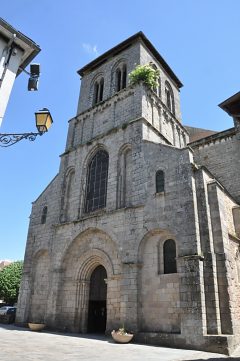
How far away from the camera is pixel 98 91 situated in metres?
22.2

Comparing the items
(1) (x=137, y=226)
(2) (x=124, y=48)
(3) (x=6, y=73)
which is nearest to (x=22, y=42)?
(3) (x=6, y=73)

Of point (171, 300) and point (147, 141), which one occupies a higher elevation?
point (147, 141)

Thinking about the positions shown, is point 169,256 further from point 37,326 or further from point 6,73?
point 6,73

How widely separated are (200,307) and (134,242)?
3.96 m

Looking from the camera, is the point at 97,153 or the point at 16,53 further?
the point at 97,153

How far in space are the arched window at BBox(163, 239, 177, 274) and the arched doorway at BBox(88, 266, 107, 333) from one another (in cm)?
408

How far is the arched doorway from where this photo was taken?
14711 mm

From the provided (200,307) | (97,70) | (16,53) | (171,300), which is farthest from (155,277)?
(97,70)

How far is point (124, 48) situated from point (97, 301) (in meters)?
17.7

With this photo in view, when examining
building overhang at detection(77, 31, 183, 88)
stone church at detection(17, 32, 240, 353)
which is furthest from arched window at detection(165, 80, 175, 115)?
building overhang at detection(77, 31, 183, 88)

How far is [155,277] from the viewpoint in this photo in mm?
12062

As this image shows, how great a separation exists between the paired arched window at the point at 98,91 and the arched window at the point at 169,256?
13.0 m

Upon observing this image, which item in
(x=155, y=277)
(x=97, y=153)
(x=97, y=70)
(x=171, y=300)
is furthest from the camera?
(x=97, y=70)

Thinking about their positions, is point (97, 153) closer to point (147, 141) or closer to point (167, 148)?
point (147, 141)
